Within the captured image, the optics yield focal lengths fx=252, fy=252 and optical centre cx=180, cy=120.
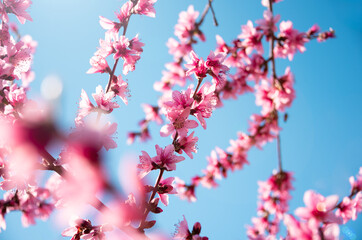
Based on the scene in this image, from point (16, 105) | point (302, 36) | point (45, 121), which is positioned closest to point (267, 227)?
point (302, 36)

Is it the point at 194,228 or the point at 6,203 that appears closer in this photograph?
the point at 194,228

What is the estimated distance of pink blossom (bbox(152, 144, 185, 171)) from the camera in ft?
5.09

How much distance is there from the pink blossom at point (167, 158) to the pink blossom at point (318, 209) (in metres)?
0.73

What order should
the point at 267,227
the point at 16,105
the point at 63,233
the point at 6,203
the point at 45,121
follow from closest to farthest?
the point at 45,121 → the point at 63,233 → the point at 16,105 → the point at 6,203 → the point at 267,227

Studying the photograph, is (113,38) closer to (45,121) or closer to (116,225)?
(116,225)

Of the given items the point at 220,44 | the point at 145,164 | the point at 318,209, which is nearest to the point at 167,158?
the point at 145,164

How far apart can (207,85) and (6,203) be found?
3.38 meters

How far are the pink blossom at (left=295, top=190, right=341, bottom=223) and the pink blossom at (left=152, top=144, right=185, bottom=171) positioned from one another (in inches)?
28.8

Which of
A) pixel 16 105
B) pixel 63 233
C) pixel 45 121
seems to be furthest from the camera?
pixel 16 105

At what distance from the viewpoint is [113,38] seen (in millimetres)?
2225

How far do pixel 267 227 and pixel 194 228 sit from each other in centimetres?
385

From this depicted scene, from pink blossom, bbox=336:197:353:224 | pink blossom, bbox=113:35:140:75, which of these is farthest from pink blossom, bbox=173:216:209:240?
pink blossom, bbox=336:197:353:224

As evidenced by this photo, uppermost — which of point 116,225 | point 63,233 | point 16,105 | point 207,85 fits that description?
point 207,85

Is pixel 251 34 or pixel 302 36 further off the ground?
pixel 302 36
